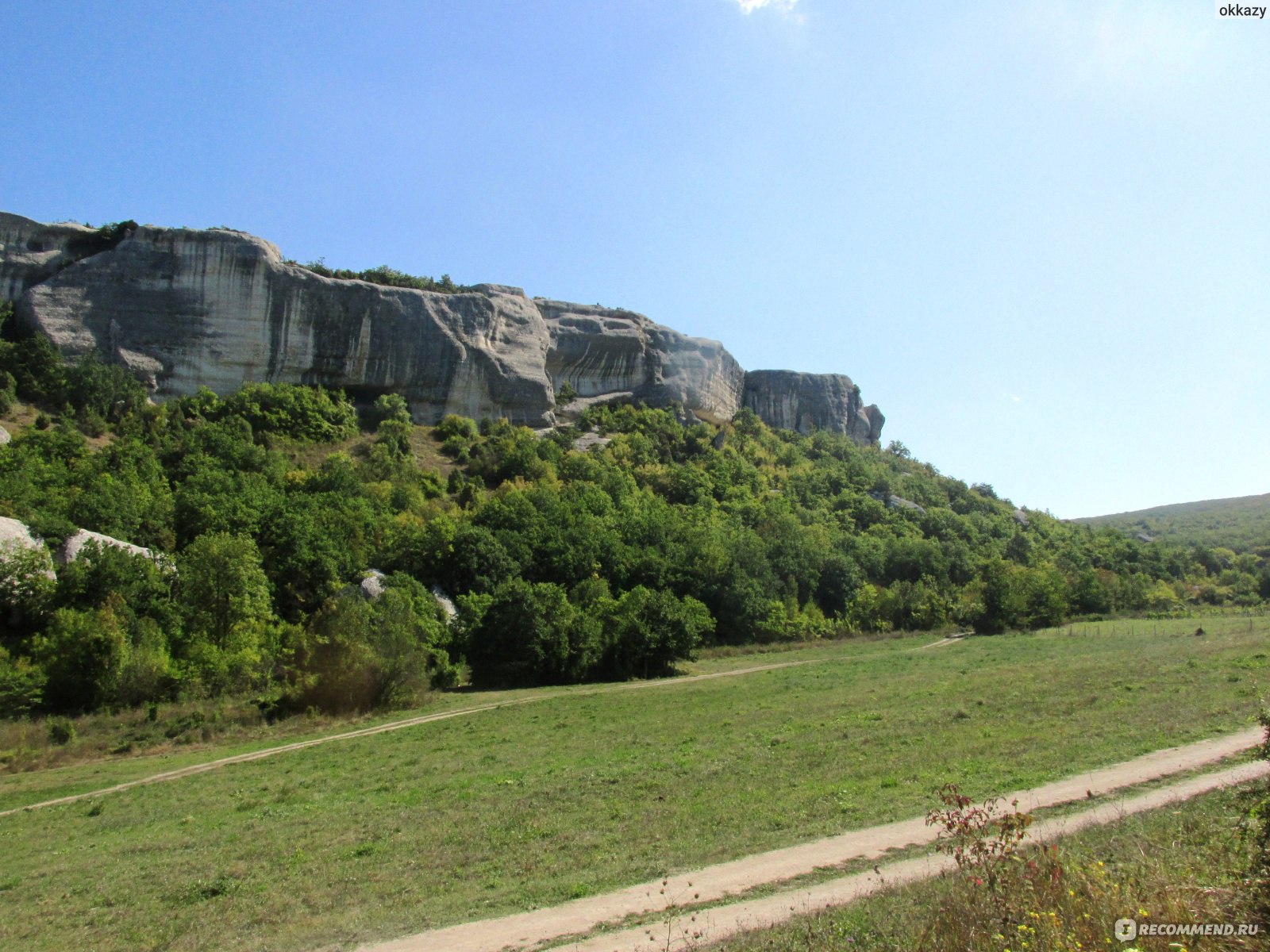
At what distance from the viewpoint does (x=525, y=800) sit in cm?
1336

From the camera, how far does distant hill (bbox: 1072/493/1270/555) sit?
102475 millimetres

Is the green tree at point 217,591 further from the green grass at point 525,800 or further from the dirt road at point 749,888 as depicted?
the dirt road at point 749,888

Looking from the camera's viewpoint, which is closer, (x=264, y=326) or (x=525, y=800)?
(x=525, y=800)

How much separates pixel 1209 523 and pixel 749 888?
155 meters

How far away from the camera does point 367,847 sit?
11.0 meters

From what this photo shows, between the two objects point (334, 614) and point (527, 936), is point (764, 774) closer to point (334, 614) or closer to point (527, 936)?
point (527, 936)

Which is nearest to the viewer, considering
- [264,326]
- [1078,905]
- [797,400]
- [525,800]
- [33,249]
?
[1078,905]

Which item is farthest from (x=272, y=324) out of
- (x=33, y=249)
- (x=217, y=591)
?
(x=217, y=591)

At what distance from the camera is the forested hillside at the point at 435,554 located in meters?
29.3

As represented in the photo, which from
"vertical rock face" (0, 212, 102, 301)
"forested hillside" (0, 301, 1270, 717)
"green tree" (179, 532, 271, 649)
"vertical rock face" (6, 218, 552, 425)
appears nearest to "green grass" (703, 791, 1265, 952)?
"forested hillside" (0, 301, 1270, 717)

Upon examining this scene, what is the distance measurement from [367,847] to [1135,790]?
10.8 meters

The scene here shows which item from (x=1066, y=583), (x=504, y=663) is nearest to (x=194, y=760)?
(x=504, y=663)

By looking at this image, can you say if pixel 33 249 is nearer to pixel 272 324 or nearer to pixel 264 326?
pixel 264 326

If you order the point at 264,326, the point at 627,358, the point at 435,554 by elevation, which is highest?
the point at 627,358
